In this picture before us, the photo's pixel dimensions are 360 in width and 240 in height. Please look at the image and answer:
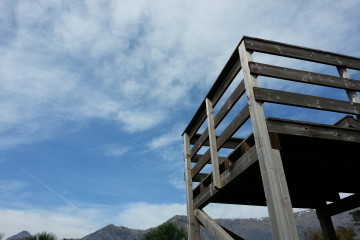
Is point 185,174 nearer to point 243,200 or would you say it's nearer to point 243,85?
point 243,200

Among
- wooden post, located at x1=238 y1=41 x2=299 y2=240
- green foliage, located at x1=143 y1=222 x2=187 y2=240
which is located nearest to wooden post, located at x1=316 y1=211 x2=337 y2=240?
wooden post, located at x1=238 y1=41 x2=299 y2=240

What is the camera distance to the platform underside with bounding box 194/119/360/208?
3.94 meters

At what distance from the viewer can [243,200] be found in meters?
6.23

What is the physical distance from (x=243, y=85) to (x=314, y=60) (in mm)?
1205

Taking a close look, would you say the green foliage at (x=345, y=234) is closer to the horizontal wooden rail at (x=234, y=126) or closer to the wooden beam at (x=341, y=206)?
the wooden beam at (x=341, y=206)

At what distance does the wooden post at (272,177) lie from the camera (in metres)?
3.19

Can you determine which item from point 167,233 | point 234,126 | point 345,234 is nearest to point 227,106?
point 234,126

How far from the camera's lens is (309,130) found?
13.0 feet

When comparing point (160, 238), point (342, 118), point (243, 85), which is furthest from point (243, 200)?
point (160, 238)

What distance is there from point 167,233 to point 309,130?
24032 millimetres

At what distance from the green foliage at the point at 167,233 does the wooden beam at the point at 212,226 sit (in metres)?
20.7

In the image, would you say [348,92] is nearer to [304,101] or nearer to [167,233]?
[304,101]

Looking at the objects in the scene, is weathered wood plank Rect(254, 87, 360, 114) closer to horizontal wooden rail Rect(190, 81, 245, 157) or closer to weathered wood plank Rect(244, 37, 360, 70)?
horizontal wooden rail Rect(190, 81, 245, 157)

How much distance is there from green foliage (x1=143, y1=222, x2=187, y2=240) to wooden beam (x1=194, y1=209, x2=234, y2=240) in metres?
20.7
